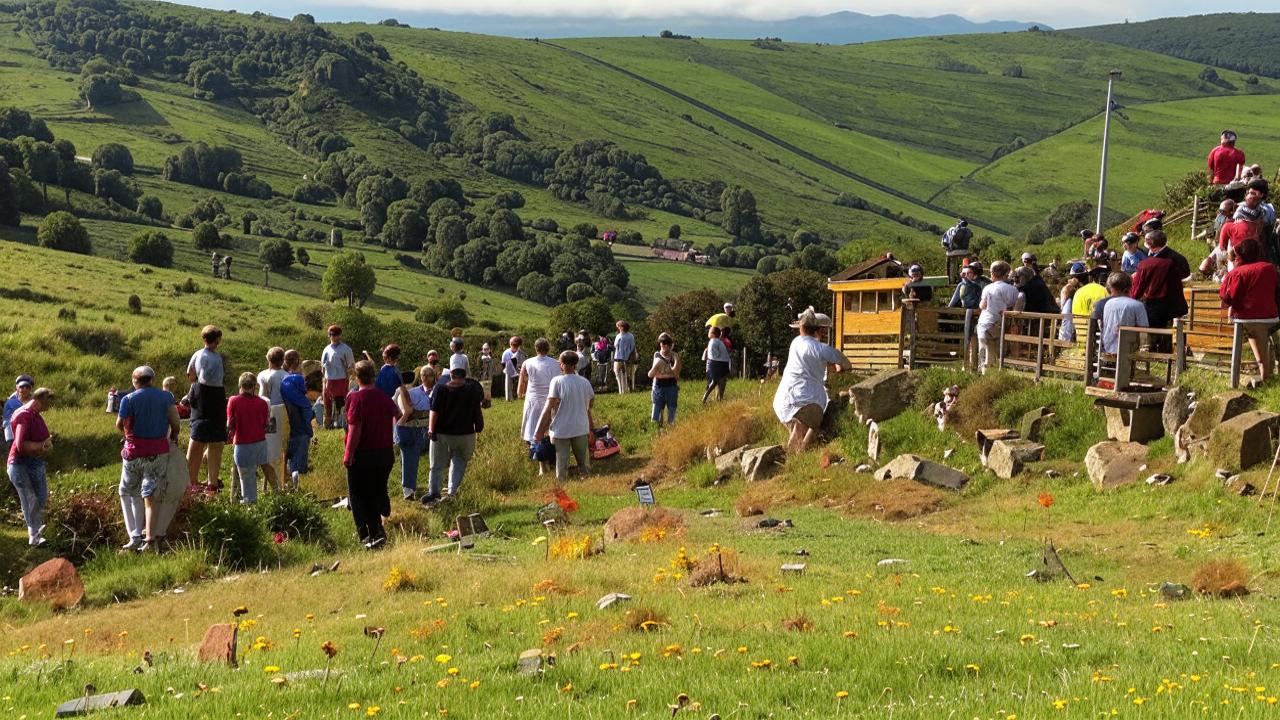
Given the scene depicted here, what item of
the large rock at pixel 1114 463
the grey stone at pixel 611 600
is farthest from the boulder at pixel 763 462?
the grey stone at pixel 611 600

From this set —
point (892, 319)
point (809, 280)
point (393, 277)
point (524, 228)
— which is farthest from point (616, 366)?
point (524, 228)

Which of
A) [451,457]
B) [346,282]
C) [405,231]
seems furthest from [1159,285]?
[405,231]

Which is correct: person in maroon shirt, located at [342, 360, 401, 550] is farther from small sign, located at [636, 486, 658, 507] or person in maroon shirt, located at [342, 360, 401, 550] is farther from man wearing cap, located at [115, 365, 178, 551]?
small sign, located at [636, 486, 658, 507]

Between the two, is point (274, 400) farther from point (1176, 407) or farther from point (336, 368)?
Answer: point (1176, 407)

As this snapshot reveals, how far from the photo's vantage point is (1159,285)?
586 inches

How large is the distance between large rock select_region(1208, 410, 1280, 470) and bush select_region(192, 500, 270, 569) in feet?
30.8

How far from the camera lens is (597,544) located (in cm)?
1148

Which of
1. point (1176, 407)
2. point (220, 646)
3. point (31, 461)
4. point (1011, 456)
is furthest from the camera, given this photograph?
point (1011, 456)

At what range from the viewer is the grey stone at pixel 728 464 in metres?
17.5

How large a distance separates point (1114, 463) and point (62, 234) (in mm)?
92737

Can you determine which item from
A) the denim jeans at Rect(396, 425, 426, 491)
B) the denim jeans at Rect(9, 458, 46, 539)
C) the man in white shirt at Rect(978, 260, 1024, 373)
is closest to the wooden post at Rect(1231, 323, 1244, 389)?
the man in white shirt at Rect(978, 260, 1024, 373)

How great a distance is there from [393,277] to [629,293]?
2357cm

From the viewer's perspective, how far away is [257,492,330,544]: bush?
13352 mm

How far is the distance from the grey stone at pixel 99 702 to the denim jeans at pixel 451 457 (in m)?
8.84
